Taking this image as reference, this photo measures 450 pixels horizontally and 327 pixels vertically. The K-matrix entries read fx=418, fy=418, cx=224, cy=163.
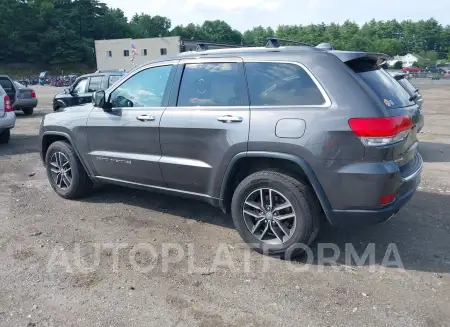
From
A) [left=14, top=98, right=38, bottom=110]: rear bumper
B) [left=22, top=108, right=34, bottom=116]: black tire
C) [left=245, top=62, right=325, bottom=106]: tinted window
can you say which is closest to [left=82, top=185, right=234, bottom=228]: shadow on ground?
[left=245, top=62, right=325, bottom=106]: tinted window

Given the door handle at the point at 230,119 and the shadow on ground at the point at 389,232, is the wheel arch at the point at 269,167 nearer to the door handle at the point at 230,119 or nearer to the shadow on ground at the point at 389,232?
the door handle at the point at 230,119

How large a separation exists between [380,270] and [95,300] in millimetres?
2444

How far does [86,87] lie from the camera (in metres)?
12.0

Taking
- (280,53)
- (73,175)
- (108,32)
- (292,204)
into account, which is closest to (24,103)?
(73,175)

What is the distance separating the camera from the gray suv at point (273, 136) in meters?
3.46

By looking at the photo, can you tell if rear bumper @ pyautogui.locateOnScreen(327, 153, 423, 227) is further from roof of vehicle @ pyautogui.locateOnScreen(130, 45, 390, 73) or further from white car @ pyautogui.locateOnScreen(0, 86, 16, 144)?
white car @ pyautogui.locateOnScreen(0, 86, 16, 144)

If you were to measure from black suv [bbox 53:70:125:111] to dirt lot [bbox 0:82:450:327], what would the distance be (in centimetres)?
669

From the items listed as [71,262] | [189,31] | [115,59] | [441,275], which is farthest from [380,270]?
[189,31]

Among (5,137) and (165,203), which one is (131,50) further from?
(165,203)

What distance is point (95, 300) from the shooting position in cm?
328

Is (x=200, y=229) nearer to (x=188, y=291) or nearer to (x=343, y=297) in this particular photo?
(x=188, y=291)

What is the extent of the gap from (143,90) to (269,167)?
1781 millimetres

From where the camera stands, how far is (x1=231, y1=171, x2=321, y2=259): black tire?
370cm

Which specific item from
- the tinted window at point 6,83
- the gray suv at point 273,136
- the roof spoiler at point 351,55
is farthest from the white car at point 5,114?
the roof spoiler at point 351,55
